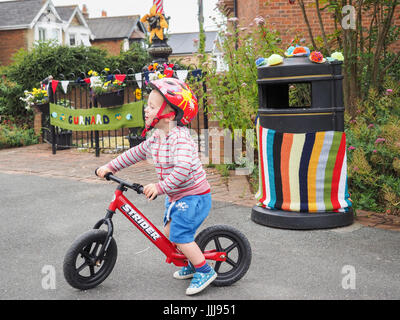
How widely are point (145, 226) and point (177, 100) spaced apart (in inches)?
34.0

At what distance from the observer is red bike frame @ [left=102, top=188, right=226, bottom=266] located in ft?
11.3

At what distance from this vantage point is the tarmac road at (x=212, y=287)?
3.54 metres

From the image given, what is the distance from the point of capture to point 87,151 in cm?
1130

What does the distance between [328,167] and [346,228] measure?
1.99 ft

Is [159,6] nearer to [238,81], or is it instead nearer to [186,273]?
[238,81]

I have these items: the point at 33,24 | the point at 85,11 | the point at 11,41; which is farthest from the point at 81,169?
the point at 85,11

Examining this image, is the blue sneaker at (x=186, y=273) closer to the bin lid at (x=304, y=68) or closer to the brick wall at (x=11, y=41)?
the bin lid at (x=304, y=68)

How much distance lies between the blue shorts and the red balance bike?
0.18m

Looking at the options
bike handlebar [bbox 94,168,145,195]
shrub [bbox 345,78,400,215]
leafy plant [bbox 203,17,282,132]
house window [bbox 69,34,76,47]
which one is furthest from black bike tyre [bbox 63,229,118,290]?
house window [bbox 69,34,76,47]

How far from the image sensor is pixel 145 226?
3494mm

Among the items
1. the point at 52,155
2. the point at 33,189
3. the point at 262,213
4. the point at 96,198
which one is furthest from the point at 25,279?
the point at 52,155

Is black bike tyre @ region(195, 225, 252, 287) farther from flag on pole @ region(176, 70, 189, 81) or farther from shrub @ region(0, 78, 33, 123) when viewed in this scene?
shrub @ region(0, 78, 33, 123)
